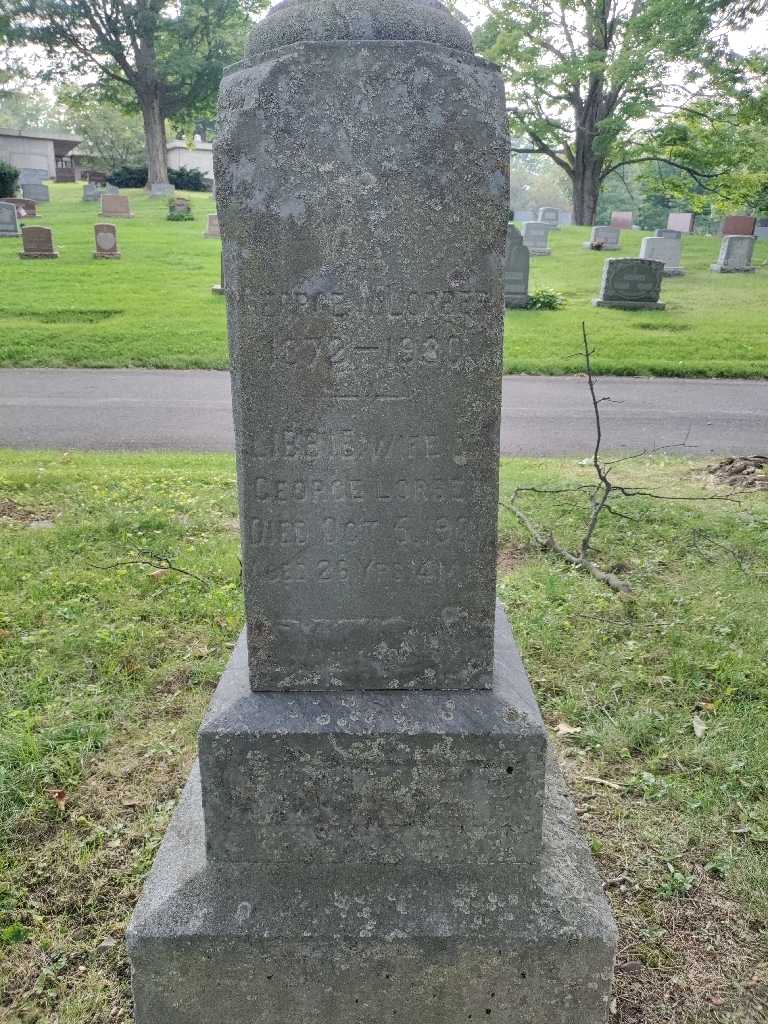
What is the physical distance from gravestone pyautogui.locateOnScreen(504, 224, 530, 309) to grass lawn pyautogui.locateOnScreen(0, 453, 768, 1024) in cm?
1288

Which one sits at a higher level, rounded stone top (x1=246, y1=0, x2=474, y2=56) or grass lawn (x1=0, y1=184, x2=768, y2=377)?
rounded stone top (x1=246, y1=0, x2=474, y2=56)

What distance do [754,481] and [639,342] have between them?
8.78 metres

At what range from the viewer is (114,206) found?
105ft

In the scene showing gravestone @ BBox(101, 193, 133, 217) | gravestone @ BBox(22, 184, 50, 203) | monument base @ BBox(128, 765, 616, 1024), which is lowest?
monument base @ BBox(128, 765, 616, 1024)

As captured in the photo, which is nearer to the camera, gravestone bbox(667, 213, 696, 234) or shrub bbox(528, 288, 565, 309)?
shrub bbox(528, 288, 565, 309)

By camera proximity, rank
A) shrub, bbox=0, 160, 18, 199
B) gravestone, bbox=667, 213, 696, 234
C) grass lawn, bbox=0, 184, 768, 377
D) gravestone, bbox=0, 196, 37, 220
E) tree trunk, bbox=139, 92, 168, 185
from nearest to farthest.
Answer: grass lawn, bbox=0, 184, 768, 377 < gravestone, bbox=0, 196, 37, 220 < shrub, bbox=0, 160, 18, 199 < gravestone, bbox=667, 213, 696, 234 < tree trunk, bbox=139, 92, 168, 185

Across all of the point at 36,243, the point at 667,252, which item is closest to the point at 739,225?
the point at 667,252

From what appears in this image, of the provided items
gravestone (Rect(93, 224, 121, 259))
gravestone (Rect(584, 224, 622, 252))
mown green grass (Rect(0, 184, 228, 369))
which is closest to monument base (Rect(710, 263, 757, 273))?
gravestone (Rect(584, 224, 622, 252))

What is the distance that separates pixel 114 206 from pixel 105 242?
11117 mm

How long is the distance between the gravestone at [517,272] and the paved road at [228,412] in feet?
18.0

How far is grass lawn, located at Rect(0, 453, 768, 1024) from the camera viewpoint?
2416mm

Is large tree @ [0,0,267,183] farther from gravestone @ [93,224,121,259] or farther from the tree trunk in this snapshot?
gravestone @ [93,224,121,259]

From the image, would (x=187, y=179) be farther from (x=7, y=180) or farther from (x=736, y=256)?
(x=736, y=256)

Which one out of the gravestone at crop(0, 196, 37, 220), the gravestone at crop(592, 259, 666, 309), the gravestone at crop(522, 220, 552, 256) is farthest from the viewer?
the gravestone at crop(0, 196, 37, 220)
